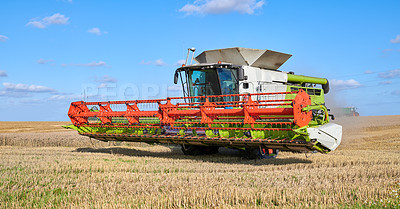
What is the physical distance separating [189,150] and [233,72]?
6.66 ft

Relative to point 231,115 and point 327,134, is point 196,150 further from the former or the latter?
point 327,134

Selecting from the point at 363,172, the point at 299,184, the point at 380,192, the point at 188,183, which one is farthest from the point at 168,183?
the point at 363,172

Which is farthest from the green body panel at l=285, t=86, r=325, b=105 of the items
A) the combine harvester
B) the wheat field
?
the wheat field

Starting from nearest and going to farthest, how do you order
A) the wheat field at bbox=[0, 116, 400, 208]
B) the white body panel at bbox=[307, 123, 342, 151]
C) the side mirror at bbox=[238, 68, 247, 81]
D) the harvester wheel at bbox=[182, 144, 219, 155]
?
the wheat field at bbox=[0, 116, 400, 208], the white body panel at bbox=[307, 123, 342, 151], the side mirror at bbox=[238, 68, 247, 81], the harvester wheel at bbox=[182, 144, 219, 155]

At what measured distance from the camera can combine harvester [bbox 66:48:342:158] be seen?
589 centimetres

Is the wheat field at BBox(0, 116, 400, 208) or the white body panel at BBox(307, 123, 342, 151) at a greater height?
the white body panel at BBox(307, 123, 342, 151)

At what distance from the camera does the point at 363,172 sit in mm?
5266

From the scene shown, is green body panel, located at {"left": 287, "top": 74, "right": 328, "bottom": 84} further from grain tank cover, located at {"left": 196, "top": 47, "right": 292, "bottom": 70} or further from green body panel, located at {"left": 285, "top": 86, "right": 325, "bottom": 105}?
grain tank cover, located at {"left": 196, "top": 47, "right": 292, "bottom": 70}

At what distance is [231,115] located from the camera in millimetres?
6535

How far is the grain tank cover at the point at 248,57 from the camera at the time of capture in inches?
340

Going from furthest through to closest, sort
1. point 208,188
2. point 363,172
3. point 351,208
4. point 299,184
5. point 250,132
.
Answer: point 250,132 → point 363,172 → point 299,184 → point 208,188 → point 351,208

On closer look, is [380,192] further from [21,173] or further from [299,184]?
[21,173]

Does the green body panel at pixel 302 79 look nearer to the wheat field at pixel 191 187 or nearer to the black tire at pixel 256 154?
the black tire at pixel 256 154

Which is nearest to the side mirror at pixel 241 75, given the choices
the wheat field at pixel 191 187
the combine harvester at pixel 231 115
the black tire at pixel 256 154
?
the combine harvester at pixel 231 115
